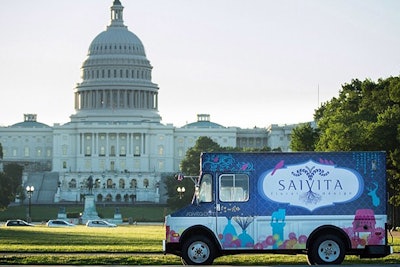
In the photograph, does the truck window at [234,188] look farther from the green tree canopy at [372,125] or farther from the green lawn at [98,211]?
the green lawn at [98,211]

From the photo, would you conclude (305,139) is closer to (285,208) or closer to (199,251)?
(285,208)

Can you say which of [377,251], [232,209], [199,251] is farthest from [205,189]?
[377,251]

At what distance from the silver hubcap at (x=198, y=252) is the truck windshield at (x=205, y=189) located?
140 cm

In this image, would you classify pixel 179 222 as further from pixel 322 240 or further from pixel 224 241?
pixel 322 240

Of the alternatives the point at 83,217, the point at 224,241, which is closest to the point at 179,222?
the point at 224,241

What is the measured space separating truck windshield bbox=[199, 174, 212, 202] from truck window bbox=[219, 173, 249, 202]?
0.35m

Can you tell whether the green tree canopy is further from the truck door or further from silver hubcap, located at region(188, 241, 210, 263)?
silver hubcap, located at region(188, 241, 210, 263)

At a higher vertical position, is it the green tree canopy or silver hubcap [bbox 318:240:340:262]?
the green tree canopy

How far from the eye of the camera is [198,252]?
3988 centimetres

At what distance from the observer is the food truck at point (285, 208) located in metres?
39.8

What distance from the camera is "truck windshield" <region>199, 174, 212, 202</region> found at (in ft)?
131

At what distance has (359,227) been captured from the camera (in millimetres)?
39844

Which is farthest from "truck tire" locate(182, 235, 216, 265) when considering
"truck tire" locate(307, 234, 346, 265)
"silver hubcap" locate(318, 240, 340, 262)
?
"silver hubcap" locate(318, 240, 340, 262)

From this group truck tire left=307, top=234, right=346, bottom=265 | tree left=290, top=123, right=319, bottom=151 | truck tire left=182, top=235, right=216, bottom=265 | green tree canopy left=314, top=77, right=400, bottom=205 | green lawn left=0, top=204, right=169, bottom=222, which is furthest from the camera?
green lawn left=0, top=204, right=169, bottom=222
